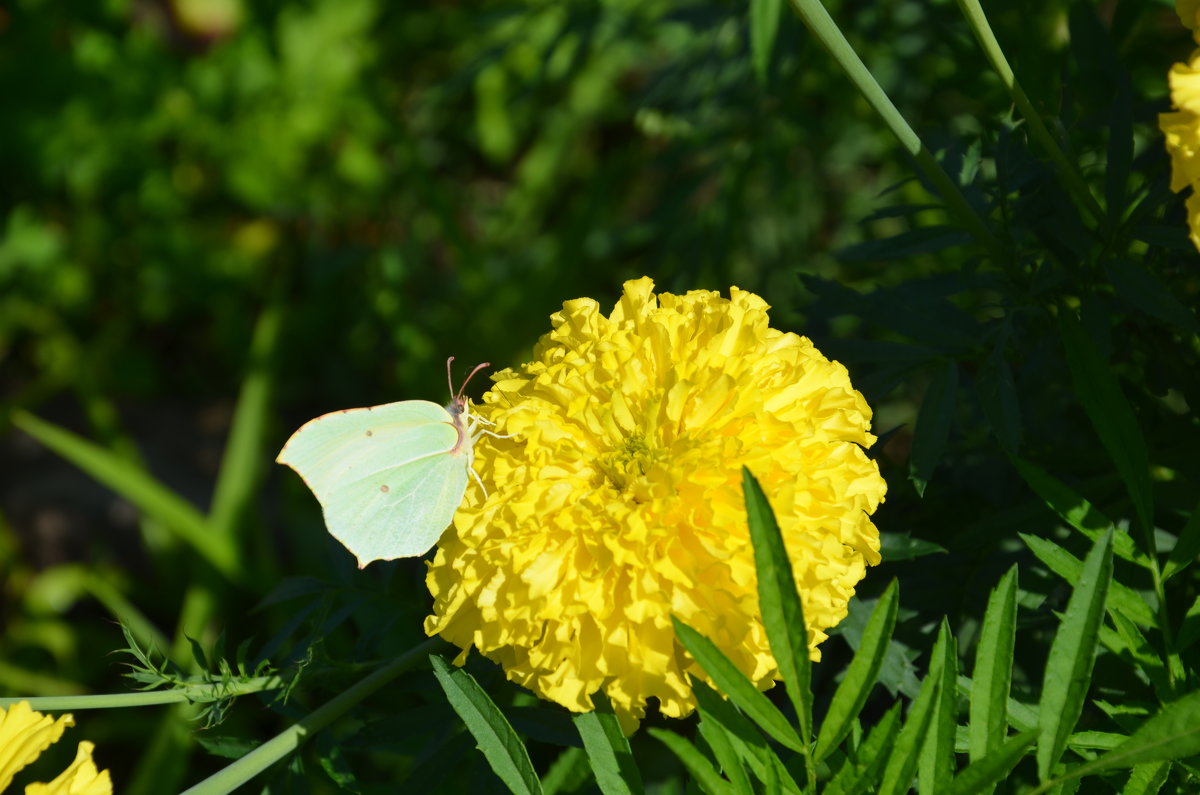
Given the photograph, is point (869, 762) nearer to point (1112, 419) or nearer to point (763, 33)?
point (1112, 419)

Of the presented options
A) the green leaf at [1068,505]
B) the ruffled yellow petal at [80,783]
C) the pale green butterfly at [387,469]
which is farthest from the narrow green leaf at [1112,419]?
the ruffled yellow petal at [80,783]

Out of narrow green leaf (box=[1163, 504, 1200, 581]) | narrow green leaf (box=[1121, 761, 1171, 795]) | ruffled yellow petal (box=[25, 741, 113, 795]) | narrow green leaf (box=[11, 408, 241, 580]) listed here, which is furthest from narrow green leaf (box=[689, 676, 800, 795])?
narrow green leaf (box=[11, 408, 241, 580])

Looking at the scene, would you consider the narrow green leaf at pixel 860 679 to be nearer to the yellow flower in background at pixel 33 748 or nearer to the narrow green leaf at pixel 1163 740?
the narrow green leaf at pixel 1163 740

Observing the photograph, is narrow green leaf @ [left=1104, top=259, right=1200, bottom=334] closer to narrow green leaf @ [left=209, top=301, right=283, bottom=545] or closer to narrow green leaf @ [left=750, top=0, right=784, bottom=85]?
narrow green leaf @ [left=750, top=0, right=784, bottom=85]

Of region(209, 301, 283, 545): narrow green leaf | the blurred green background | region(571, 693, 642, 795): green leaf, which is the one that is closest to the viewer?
region(571, 693, 642, 795): green leaf

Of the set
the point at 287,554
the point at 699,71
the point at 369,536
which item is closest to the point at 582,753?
the point at 369,536

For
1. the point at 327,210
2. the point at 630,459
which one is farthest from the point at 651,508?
the point at 327,210

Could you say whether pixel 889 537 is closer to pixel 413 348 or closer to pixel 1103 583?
pixel 1103 583

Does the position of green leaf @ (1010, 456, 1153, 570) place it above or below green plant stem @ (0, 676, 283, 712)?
below
